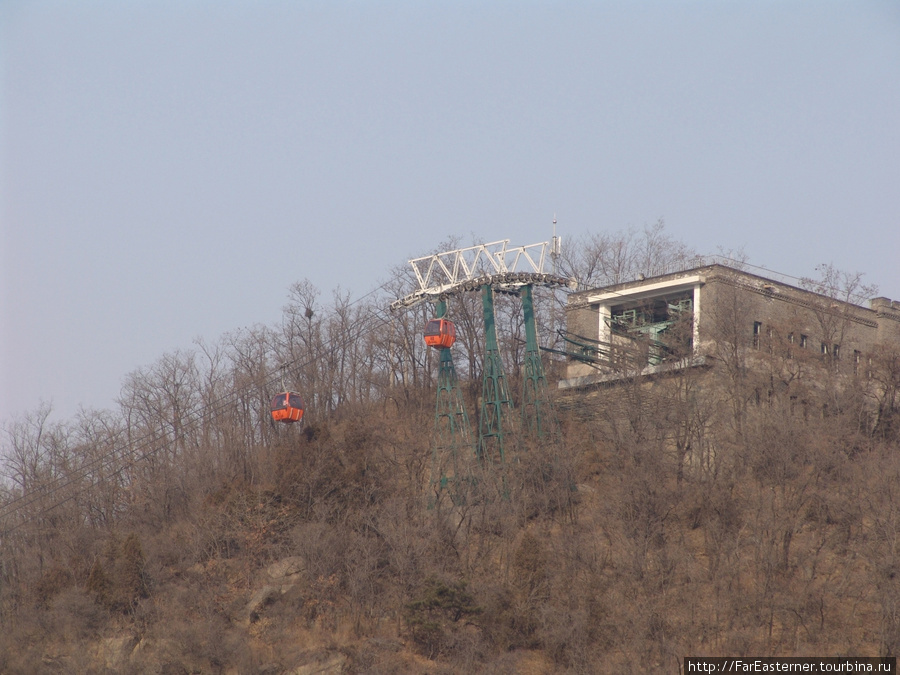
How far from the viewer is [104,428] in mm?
56062

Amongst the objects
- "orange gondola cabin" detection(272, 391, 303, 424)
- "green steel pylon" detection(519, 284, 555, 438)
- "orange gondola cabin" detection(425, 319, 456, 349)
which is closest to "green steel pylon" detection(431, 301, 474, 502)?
"orange gondola cabin" detection(425, 319, 456, 349)

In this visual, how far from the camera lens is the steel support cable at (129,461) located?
49031 mm

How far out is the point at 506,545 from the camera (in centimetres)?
3772

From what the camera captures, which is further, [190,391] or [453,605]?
[190,391]

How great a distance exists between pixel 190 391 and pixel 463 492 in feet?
74.1

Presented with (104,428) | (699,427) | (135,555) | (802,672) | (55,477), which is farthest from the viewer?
(104,428)

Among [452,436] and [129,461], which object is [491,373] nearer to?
[452,436]

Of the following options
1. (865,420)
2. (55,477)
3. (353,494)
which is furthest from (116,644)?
(865,420)

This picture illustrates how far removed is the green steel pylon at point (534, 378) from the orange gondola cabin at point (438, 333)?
14.1 ft

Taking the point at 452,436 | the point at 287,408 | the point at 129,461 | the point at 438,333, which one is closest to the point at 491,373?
the point at 452,436

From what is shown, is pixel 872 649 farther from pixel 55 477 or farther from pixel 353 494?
pixel 55 477

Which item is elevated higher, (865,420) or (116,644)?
(865,420)

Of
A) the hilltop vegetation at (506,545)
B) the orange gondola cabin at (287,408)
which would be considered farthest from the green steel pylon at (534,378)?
the orange gondola cabin at (287,408)

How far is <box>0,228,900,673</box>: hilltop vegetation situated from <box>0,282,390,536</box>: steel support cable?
333 millimetres
